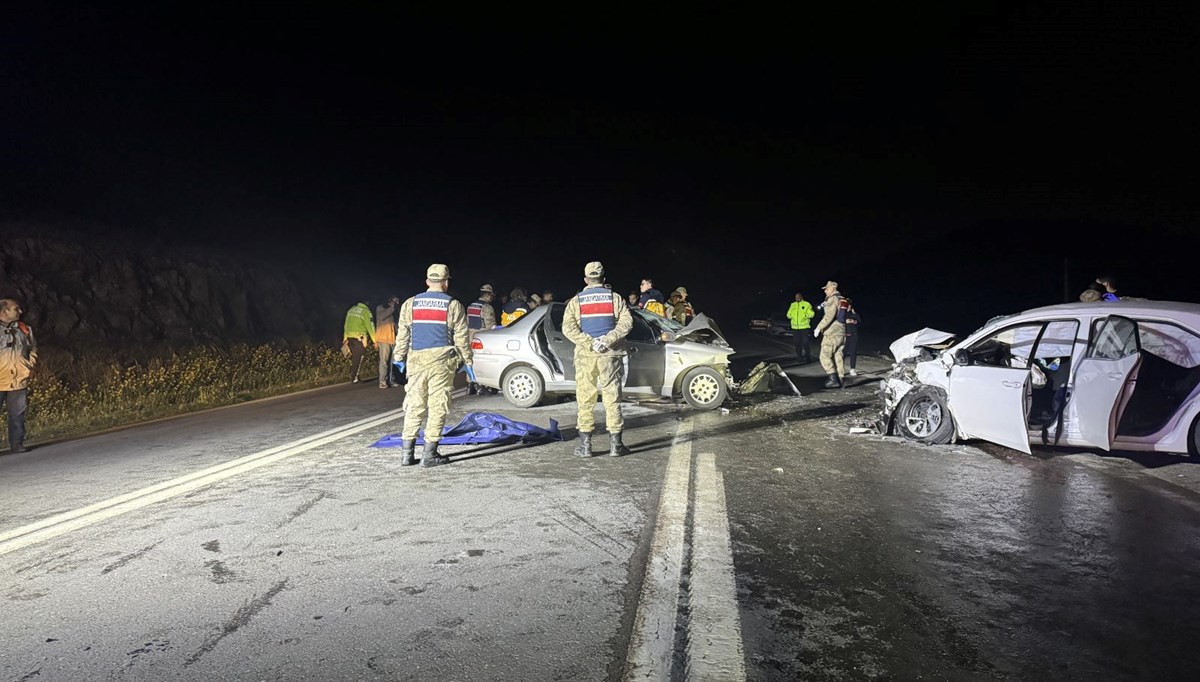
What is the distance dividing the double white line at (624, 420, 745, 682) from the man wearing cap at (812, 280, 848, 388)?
7.71 m

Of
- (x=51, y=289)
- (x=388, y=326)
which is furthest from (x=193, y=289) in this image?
(x=388, y=326)

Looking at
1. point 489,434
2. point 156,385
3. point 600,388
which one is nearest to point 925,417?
point 600,388

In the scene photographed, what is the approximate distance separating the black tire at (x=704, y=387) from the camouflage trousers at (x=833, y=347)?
3204 mm

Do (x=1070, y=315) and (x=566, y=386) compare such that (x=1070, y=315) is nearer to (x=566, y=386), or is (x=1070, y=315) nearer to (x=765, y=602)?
A: (x=765, y=602)

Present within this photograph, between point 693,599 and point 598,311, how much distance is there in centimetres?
399

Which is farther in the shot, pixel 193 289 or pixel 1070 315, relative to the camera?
pixel 193 289

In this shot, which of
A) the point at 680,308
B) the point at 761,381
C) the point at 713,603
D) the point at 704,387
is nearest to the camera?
the point at 713,603

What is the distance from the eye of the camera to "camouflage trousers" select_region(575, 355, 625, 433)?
7.05 meters

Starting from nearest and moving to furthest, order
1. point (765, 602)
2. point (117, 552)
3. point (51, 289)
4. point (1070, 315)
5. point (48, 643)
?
1. point (48, 643)
2. point (765, 602)
3. point (117, 552)
4. point (1070, 315)
5. point (51, 289)

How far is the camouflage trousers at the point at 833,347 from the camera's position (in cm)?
1249

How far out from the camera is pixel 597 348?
7.07 meters

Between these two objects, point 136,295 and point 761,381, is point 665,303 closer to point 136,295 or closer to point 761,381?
point 761,381

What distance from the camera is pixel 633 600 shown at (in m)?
3.53

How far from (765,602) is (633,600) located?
2.12 feet
